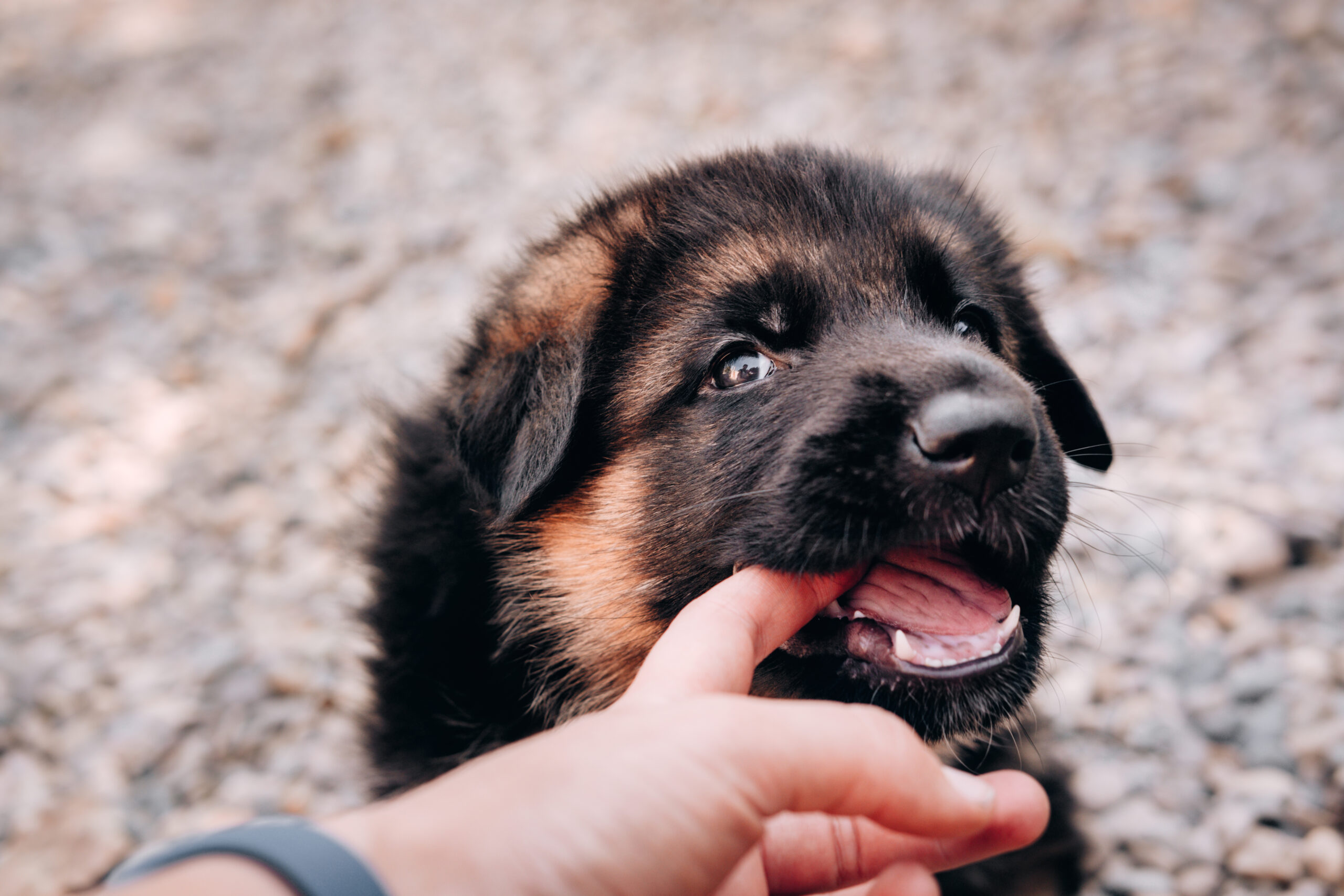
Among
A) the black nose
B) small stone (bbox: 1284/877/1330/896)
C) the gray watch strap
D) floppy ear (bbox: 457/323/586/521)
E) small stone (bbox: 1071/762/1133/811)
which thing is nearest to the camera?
the gray watch strap

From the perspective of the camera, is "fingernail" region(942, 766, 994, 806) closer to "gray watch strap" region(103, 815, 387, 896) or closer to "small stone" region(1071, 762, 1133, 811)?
"gray watch strap" region(103, 815, 387, 896)

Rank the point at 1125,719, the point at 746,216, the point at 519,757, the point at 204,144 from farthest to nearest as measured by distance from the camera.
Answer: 1. the point at 204,144
2. the point at 1125,719
3. the point at 746,216
4. the point at 519,757

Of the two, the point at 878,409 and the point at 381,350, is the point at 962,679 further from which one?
the point at 381,350

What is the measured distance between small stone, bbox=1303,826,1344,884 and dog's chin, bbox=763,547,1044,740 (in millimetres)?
1407

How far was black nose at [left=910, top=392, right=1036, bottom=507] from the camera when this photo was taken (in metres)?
1.79

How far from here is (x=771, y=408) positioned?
215 centimetres

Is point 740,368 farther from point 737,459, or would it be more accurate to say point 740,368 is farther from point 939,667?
point 939,667

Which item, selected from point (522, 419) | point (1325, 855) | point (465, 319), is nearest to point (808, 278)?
point (522, 419)

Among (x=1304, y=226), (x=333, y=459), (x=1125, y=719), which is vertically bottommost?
(x=1125, y=719)

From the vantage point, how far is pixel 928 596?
2055mm

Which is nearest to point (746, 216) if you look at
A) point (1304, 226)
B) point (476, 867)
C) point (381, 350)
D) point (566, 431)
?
point (566, 431)

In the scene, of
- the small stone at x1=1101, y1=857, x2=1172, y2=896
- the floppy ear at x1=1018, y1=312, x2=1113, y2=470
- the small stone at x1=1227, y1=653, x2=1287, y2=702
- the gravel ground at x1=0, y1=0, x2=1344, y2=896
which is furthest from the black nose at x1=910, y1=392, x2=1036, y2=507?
the small stone at x1=1227, y1=653, x2=1287, y2=702

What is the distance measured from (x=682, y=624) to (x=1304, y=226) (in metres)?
5.45

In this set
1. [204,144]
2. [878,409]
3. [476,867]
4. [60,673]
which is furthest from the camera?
[204,144]
